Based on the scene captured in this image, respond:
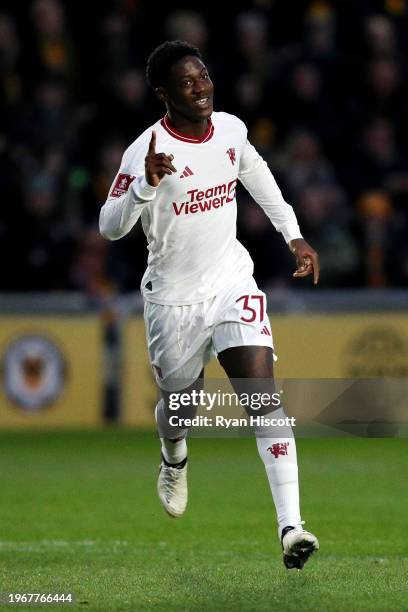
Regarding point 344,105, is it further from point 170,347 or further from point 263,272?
point 170,347

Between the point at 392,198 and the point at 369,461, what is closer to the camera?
the point at 369,461

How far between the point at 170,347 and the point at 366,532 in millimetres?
1864

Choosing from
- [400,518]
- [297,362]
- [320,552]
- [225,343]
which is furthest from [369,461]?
[225,343]

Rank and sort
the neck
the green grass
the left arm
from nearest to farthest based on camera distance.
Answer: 1. the green grass
2. the neck
3. the left arm

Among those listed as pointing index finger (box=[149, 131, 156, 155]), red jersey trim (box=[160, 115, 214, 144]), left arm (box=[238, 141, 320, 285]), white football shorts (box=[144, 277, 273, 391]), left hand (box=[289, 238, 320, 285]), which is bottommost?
white football shorts (box=[144, 277, 273, 391])

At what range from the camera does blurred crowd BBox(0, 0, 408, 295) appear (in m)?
13.3

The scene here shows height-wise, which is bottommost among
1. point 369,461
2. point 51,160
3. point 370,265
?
point 369,461

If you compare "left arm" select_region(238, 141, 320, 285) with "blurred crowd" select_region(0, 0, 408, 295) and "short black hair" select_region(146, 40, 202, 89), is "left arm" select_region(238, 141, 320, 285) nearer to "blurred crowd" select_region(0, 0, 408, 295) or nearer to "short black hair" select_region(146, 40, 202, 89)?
"short black hair" select_region(146, 40, 202, 89)

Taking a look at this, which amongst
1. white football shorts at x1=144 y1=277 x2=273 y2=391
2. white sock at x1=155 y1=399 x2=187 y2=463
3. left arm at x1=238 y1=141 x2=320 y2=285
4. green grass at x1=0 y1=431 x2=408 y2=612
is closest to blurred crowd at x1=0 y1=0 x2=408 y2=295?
green grass at x1=0 y1=431 x2=408 y2=612

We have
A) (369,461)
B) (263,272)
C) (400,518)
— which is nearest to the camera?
(400,518)

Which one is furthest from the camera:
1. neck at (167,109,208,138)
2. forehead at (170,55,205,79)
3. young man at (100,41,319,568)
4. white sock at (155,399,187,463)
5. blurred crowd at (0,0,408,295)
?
blurred crowd at (0,0,408,295)

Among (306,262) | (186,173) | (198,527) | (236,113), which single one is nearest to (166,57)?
(186,173)

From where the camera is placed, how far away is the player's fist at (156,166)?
6.09m

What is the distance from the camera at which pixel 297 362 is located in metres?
13.2
